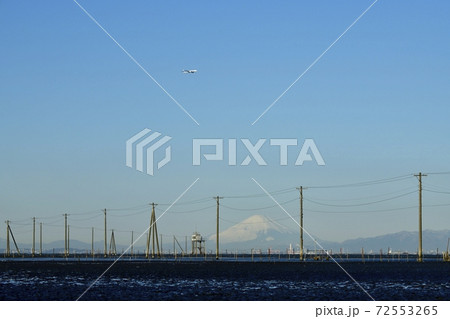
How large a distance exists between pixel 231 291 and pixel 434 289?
67.1ft

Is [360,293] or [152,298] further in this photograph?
[360,293]

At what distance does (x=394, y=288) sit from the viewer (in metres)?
89.3

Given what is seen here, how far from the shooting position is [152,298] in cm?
7325
